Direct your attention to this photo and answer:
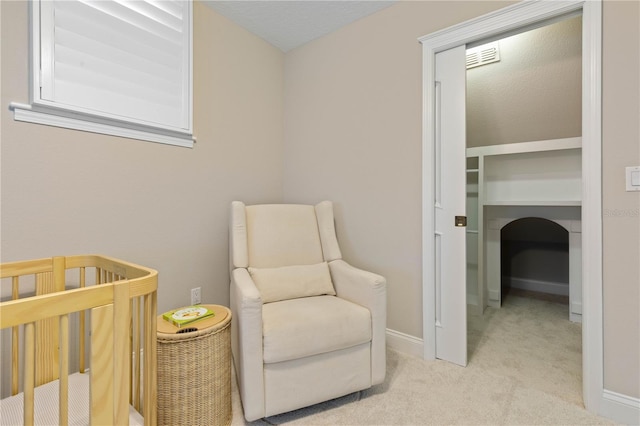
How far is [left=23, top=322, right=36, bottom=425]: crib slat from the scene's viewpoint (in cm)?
69

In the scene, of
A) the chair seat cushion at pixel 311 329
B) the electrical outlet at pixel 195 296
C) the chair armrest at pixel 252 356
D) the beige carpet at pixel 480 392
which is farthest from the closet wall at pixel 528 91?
the electrical outlet at pixel 195 296

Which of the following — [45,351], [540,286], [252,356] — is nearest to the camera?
[45,351]

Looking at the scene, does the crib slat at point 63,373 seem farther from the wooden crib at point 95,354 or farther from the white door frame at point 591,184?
the white door frame at point 591,184

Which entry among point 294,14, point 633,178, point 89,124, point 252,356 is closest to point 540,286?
point 633,178

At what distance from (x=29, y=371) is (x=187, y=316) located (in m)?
0.74

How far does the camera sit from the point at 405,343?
2055 millimetres

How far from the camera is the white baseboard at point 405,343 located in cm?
199

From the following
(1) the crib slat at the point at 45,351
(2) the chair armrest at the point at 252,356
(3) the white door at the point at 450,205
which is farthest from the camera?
(3) the white door at the point at 450,205

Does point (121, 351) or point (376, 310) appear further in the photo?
point (376, 310)

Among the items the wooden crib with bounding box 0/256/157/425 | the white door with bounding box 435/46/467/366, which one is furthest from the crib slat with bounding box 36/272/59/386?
the white door with bounding box 435/46/467/366

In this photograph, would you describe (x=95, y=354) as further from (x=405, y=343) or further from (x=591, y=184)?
(x=591, y=184)

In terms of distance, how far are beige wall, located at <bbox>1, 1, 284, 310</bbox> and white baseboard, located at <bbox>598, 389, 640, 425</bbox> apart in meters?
2.27

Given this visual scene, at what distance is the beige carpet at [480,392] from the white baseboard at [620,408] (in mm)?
49

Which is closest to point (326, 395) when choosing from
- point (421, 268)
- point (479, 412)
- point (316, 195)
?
point (479, 412)
